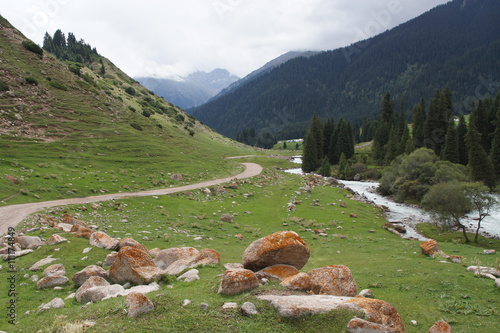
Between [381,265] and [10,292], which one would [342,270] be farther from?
[10,292]

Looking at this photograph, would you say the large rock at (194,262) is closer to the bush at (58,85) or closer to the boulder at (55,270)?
the boulder at (55,270)

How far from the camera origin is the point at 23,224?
20641mm

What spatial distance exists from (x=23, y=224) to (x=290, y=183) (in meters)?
47.6

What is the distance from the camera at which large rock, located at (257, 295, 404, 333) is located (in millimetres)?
7677

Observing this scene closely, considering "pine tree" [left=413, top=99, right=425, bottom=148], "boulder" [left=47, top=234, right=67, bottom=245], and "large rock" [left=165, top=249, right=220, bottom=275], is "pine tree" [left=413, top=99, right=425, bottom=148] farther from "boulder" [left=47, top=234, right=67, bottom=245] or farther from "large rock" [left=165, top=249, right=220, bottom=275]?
"boulder" [left=47, top=234, right=67, bottom=245]

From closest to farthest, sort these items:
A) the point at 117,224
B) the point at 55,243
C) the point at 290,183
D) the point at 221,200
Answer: the point at 55,243, the point at 117,224, the point at 221,200, the point at 290,183

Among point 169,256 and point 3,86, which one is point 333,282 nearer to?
point 169,256

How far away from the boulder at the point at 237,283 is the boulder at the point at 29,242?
1336 centimetres

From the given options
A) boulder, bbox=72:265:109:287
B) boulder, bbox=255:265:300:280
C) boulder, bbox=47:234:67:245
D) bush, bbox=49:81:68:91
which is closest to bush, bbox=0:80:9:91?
bush, bbox=49:81:68:91

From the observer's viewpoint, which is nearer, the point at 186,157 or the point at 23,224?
the point at 23,224

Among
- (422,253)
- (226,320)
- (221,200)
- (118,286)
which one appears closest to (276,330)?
(226,320)

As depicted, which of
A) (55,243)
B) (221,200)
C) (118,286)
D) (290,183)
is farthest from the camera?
(290,183)

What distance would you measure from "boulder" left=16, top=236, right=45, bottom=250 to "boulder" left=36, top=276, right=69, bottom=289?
602cm

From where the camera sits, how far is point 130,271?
1190cm
